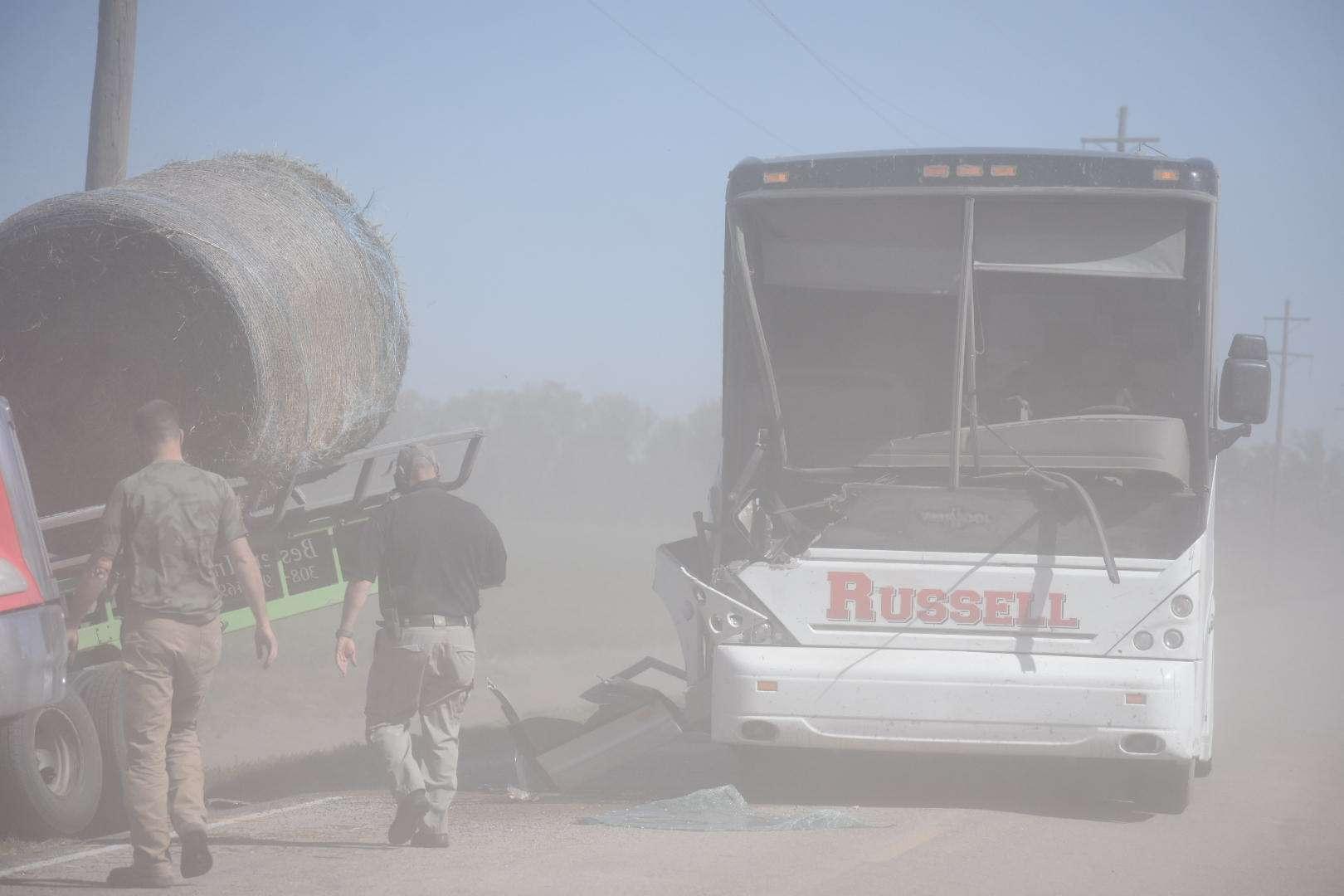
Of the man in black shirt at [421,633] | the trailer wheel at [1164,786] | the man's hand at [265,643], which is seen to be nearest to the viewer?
the man's hand at [265,643]

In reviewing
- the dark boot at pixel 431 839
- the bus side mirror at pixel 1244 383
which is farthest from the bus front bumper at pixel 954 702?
the dark boot at pixel 431 839

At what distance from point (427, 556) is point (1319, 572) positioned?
196 ft

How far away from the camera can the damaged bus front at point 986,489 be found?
750cm

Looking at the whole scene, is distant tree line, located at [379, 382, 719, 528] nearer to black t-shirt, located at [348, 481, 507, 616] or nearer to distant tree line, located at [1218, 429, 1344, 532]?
distant tree line, located at [1218, 429, 1344, 532]

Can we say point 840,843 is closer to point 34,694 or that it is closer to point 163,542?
point 163,542

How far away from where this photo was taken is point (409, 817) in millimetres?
6730

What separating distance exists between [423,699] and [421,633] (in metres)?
0.32

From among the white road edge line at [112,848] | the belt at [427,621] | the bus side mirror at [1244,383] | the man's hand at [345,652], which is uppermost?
the bus side mirror at [1244,383]

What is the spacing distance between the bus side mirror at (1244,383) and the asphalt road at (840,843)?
204 cm

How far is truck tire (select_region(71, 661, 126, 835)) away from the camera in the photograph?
798cm

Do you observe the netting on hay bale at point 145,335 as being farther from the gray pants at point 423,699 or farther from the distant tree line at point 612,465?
the distant tree line at point 612,465

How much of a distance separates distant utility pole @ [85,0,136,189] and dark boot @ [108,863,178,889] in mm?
6323

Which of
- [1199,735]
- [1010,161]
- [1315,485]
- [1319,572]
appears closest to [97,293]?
[1010,161]

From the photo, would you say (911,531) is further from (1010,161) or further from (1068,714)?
(1010,161)
